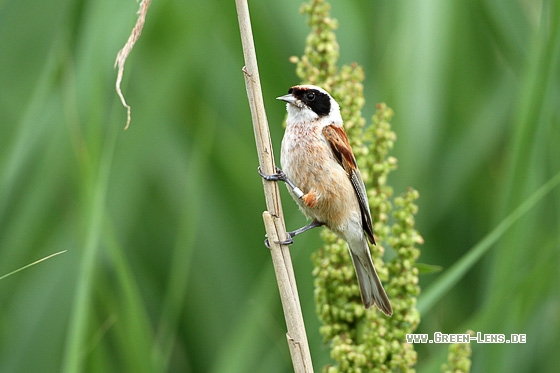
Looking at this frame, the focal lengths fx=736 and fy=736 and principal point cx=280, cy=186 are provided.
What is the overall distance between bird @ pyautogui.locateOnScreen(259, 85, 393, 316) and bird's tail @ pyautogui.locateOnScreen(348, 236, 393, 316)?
14cm

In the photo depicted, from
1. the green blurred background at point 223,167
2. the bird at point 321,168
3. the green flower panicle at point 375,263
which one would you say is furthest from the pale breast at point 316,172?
the green flower panicle at point 375,263

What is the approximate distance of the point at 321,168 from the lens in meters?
2.83

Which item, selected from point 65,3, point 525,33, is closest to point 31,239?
point 65,3

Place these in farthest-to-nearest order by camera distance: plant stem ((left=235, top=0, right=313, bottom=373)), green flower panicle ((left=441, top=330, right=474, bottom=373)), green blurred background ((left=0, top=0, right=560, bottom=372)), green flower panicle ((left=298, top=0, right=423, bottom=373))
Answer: green blurred background ((left=0, top=0, right=560, bottom=372))
green flower panicle ((left=298, top=0, right=423, bottom=373))
green flower panicle ((left=441, top=330, right=474, bottom=373))
plant stem ((left=235, top=0, right=313, bottom=373))

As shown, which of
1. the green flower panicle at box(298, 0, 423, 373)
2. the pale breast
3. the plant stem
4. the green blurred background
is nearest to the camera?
the plant stem

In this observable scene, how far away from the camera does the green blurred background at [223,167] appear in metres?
Answer: 2.68

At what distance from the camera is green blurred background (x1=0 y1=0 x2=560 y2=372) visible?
2.68m

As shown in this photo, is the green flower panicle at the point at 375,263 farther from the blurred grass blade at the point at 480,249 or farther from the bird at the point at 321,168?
the bird at the point at 321,168

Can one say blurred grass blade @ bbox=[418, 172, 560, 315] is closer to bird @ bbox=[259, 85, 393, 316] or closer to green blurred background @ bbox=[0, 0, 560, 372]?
green blurred background @ bbox=[0, 0, 560, 372]

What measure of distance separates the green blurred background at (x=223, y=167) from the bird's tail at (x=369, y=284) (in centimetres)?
35

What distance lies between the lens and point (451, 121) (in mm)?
3602

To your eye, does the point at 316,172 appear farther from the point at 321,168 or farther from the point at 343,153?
the point at 343,153

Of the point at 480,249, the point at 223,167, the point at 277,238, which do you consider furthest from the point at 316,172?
the point at 277,238

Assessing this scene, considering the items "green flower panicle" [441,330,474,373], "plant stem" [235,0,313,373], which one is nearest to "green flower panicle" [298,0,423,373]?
"green flower panicle" [441,330,474,373]
